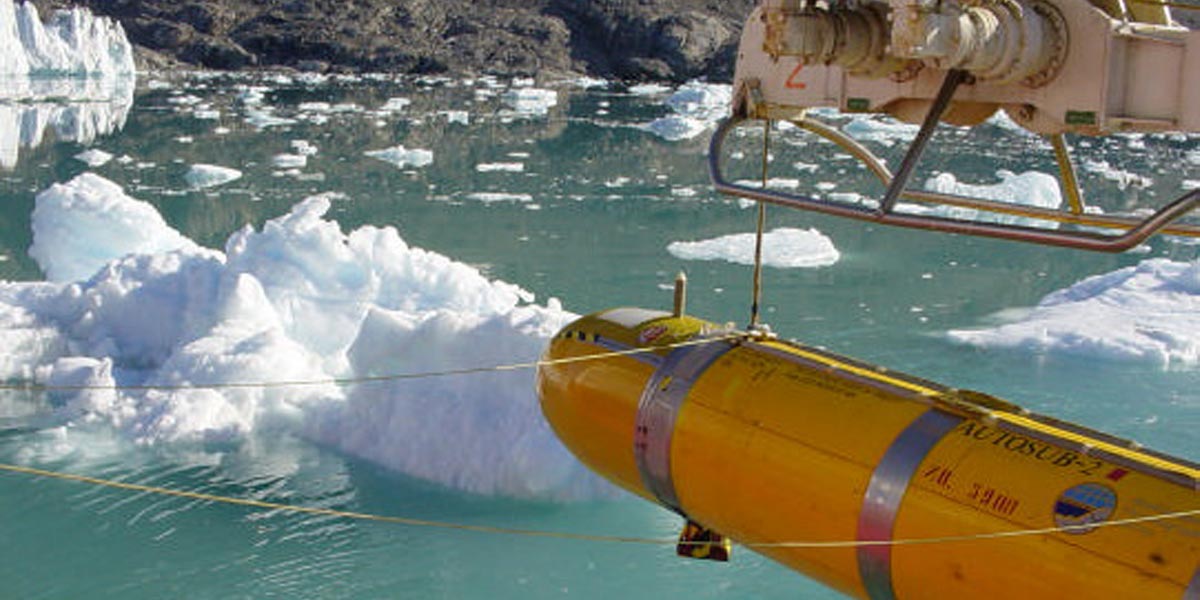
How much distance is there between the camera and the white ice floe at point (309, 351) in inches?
279

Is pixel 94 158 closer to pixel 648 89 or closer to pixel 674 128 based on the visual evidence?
pixel 674 128

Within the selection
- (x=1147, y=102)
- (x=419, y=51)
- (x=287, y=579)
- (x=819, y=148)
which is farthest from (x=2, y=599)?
(x=419, y=51)

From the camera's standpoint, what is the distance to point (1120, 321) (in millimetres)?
10273

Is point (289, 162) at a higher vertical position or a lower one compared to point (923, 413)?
lower

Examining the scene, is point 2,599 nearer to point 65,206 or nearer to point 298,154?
point 65,206

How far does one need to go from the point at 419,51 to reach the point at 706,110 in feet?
63.2

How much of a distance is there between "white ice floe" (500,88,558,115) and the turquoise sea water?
6.19 metres

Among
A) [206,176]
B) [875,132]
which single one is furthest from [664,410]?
[875,132]

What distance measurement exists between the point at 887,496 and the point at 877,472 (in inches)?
3.2

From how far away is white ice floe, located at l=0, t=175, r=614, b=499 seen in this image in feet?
23.2

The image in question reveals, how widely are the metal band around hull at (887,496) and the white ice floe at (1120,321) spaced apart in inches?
256

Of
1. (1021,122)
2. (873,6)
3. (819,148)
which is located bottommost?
(819,148)

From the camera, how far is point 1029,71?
312 cm

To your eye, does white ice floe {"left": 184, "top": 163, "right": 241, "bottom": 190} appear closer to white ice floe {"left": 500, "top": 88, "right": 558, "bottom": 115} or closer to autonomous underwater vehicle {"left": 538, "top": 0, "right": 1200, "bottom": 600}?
autonomous underwater vehicle {"left": 538, "top": 0, "right": 1200, "bottom": 600}
